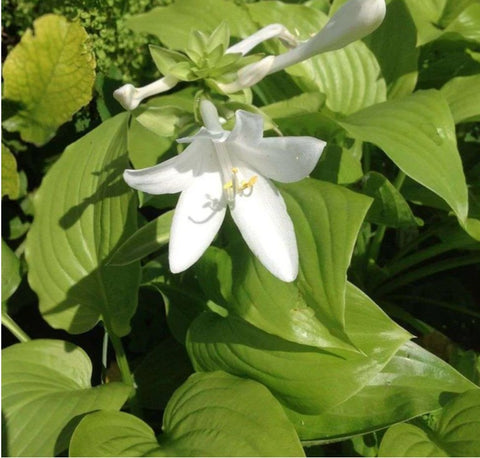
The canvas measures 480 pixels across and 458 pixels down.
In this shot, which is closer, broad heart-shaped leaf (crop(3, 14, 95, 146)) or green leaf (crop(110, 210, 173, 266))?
green leaf (crop(110, 210, 173, 266))

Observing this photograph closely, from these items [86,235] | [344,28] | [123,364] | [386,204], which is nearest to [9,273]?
[86,235]

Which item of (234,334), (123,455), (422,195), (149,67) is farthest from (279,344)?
(149,67)

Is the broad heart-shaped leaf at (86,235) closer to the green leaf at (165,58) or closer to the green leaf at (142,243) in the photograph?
the green leaf at (142,243)

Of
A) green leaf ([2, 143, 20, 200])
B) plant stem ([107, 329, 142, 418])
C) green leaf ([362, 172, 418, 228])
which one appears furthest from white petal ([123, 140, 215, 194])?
green leaf ([2, 143, 20, 200])

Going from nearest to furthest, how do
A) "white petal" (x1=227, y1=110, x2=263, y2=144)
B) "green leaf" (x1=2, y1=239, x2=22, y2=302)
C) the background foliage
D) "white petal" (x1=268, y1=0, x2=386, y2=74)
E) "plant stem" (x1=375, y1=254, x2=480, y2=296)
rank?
1. "white petal" (x1=227, y1=110, x2=263, y2=144)
2. "white petal" (x1=268, y1=0, x2=386, y2=74)
3. the background foliage
4. "green leaf" (x1=2, y1=239, x2=22, y2=302)
5. "plant stem" (x1=375, y1=254, x2=480, y2=296)

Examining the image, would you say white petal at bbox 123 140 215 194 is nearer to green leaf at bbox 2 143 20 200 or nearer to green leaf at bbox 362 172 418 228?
green leaf at bbox 362 172 418 228

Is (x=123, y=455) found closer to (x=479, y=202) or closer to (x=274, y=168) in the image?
(x=274, y=168)

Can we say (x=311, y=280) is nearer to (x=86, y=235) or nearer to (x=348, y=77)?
(x=86, y=235)
